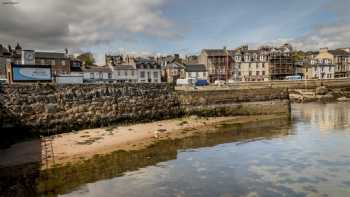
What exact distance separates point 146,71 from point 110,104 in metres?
37.4

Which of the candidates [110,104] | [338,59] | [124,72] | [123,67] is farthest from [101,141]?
[338,59]

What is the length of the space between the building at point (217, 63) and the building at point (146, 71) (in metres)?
16.1

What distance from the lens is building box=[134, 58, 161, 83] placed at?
6212cm

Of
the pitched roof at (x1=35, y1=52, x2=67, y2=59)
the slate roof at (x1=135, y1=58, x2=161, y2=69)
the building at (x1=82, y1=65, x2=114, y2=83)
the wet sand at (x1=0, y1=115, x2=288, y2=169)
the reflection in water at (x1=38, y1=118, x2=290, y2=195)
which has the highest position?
the pitched roof at (x1=35, y1=52, x2=67, y2=59)

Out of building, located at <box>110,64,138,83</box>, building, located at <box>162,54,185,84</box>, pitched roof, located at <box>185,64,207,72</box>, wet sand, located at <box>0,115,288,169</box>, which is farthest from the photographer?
building, located at <box>162,54,185,84</box>

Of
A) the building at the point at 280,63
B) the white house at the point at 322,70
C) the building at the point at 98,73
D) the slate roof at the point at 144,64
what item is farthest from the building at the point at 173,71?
the white house at the point at 322,70

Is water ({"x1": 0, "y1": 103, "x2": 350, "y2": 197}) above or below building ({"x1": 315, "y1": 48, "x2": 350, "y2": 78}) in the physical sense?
below

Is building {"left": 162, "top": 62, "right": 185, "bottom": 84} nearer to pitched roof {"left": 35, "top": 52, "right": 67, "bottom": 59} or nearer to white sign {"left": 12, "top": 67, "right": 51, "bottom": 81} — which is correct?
pitched roof {"left": 35, "top": 52, "right": 67, "bottom": 59}

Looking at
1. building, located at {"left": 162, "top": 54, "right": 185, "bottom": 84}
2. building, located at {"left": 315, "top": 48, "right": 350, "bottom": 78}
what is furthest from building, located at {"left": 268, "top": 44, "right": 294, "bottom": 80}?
building, located at {"left": 162, "top": 54, "right": 185, "bottom": 84}

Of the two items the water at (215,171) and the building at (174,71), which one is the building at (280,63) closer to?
the building at (174,71)

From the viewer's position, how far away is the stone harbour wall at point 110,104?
71.7 ft

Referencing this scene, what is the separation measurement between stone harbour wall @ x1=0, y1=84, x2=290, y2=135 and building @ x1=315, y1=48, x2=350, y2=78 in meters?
60.8

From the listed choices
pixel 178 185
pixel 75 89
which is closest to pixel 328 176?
pixel 178 185

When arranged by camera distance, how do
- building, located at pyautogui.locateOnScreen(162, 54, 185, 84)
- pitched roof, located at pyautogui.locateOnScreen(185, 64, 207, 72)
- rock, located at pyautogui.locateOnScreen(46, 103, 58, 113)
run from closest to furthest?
rock, located at pyautogui.locateOnScreen(46, 103, 58, 113) → pitched roof, located at pyautogui.locateOnScreen(185, 64, 207, 72) → building, located at pyautogui.locateOnScreen(162, 54, 185, 84)
